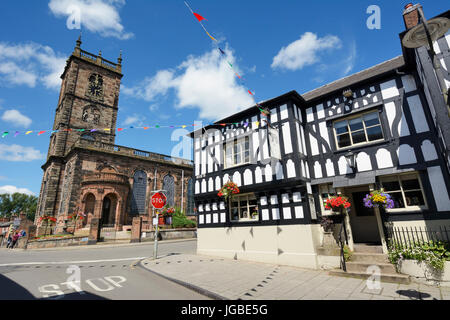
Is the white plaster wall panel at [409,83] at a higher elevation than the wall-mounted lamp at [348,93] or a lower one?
lower

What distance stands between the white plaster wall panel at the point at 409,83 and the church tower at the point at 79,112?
997 inches

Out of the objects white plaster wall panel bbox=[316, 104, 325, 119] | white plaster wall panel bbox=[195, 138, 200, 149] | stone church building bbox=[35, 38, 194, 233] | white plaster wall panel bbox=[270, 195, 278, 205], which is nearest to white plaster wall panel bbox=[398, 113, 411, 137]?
white plaster wall panel bbox=[316, 104, 325, 119]

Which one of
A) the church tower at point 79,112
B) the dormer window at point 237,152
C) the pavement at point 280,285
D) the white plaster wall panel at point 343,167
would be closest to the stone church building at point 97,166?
the church tower at point 79,112

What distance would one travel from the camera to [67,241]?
17.4m

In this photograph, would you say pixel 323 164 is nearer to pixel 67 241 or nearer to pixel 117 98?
pixel 67 241

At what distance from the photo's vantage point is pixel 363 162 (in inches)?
309

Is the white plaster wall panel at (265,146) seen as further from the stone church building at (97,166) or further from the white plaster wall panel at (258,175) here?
the stone church building at (97,166)

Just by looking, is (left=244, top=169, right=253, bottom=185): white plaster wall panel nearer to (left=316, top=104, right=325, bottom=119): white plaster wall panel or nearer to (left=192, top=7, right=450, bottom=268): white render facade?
(left=192, top=7, right=450, bottom=268): white render facade

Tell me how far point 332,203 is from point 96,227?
59.1 ft

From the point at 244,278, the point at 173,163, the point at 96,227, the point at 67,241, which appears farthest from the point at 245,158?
the point at 173,163

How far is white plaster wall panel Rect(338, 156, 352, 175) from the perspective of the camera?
811cm

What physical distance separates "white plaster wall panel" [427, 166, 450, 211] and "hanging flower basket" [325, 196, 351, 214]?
89.2 inches

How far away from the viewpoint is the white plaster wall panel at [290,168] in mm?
8542
